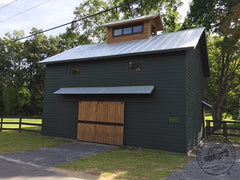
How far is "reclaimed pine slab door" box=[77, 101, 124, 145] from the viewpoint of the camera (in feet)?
31.6

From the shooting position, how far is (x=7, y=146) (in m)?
8.88

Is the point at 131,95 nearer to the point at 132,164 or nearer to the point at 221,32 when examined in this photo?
the point at 132,164

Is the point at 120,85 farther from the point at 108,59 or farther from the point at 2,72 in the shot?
the point at 2,72

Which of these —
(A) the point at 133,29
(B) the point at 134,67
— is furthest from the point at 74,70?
(A) the point at 133,29

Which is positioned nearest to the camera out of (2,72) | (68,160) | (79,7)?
(68,160)

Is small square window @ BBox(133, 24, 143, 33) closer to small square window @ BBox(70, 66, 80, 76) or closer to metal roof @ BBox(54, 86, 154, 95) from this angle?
small square window @ BBox(70, 66, 80, 76)

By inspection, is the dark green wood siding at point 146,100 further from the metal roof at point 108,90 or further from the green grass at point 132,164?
the green grass at point 132,164

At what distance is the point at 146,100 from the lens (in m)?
9.10

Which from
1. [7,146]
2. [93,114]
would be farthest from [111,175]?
[7,146]

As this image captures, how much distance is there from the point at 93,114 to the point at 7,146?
4459 mm

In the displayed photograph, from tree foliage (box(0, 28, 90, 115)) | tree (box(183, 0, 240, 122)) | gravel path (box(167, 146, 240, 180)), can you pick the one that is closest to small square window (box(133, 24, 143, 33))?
tree (box(183, 0, 240, 122))

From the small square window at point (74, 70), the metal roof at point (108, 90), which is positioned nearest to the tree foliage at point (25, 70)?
the small square window at point (74, 70)

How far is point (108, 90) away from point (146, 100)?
82.0 inches

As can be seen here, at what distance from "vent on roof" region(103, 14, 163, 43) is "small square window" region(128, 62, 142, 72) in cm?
352
